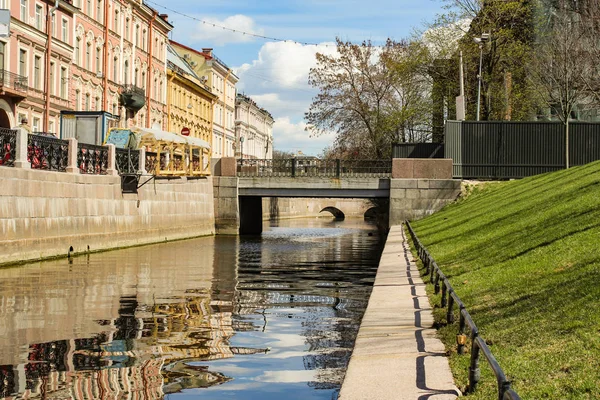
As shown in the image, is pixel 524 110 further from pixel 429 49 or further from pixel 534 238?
pixel 534 238

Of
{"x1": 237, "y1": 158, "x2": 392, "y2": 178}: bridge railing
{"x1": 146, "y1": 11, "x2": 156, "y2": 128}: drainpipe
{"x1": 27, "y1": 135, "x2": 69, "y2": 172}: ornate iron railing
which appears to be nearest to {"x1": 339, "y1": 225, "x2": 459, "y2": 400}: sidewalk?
{"x1": 27, "y1": 135, "x2": 69, "y2": 172}: ornate iron railing

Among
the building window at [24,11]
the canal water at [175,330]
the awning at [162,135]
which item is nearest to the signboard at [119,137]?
the awning at [162,135]

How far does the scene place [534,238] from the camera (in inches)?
671

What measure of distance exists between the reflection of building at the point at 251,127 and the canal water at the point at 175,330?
3311 inches

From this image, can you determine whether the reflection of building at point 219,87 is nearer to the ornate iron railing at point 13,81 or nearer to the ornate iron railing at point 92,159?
the ornate iron railing at point 13,81

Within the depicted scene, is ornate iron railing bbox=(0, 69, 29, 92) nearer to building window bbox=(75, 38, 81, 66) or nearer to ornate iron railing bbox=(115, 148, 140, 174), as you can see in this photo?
ornate iron railing bbox=(115, 148, 140, 174)

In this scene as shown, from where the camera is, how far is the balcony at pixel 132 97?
61688 millimetres

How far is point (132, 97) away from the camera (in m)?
61.9

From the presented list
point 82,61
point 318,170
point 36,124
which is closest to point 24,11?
point 36,124

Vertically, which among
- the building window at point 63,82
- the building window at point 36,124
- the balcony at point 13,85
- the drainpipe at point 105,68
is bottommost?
the building window at point 36,124

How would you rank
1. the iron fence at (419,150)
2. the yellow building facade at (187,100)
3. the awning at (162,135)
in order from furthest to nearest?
the yellow building facade at (187,100), the iron fence at (419,150), the awning at (162,135)

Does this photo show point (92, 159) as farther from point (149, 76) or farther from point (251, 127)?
point (251, 127)

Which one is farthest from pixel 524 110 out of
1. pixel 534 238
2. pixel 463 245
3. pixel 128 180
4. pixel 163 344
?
pixel 163 344

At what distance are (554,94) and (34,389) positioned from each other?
46.4 metres
